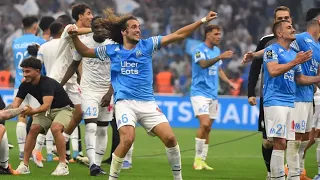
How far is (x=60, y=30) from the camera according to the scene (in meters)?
15.2

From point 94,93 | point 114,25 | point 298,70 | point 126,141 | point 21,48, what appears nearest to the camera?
point 126,141

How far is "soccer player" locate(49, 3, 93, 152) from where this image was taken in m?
13.3

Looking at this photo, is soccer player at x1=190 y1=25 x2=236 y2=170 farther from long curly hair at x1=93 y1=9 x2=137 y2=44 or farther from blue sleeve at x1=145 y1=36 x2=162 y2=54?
blue sleeve at x1=145 y1=36 x2=162 y2=54

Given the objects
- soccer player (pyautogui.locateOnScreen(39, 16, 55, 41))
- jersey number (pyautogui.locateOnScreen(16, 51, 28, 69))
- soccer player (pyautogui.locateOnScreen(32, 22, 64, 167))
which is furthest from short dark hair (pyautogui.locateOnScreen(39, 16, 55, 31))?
soccer player (pyautogui.locateOnScreen(32, 22, 64, 167))

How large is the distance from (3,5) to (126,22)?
1837 cm

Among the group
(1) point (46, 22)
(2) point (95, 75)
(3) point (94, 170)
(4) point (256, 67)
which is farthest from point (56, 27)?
(4) point (256, 67)

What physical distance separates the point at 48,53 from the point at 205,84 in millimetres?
3027

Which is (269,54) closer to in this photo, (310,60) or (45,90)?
(310,60)

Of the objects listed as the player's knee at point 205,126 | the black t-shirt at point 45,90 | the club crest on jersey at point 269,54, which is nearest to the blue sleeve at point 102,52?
the black t-shirt at point 45,90

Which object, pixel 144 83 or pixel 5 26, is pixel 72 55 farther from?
pixel 5 26

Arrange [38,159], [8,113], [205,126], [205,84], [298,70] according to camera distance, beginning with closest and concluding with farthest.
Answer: [298,70] → [8,113] → [38,159] → [205,126] → [205,84]

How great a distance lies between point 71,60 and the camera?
46.0ft

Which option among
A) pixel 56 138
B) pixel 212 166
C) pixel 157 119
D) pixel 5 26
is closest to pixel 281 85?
pixel 157 119

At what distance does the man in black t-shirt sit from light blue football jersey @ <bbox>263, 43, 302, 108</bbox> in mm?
3495
